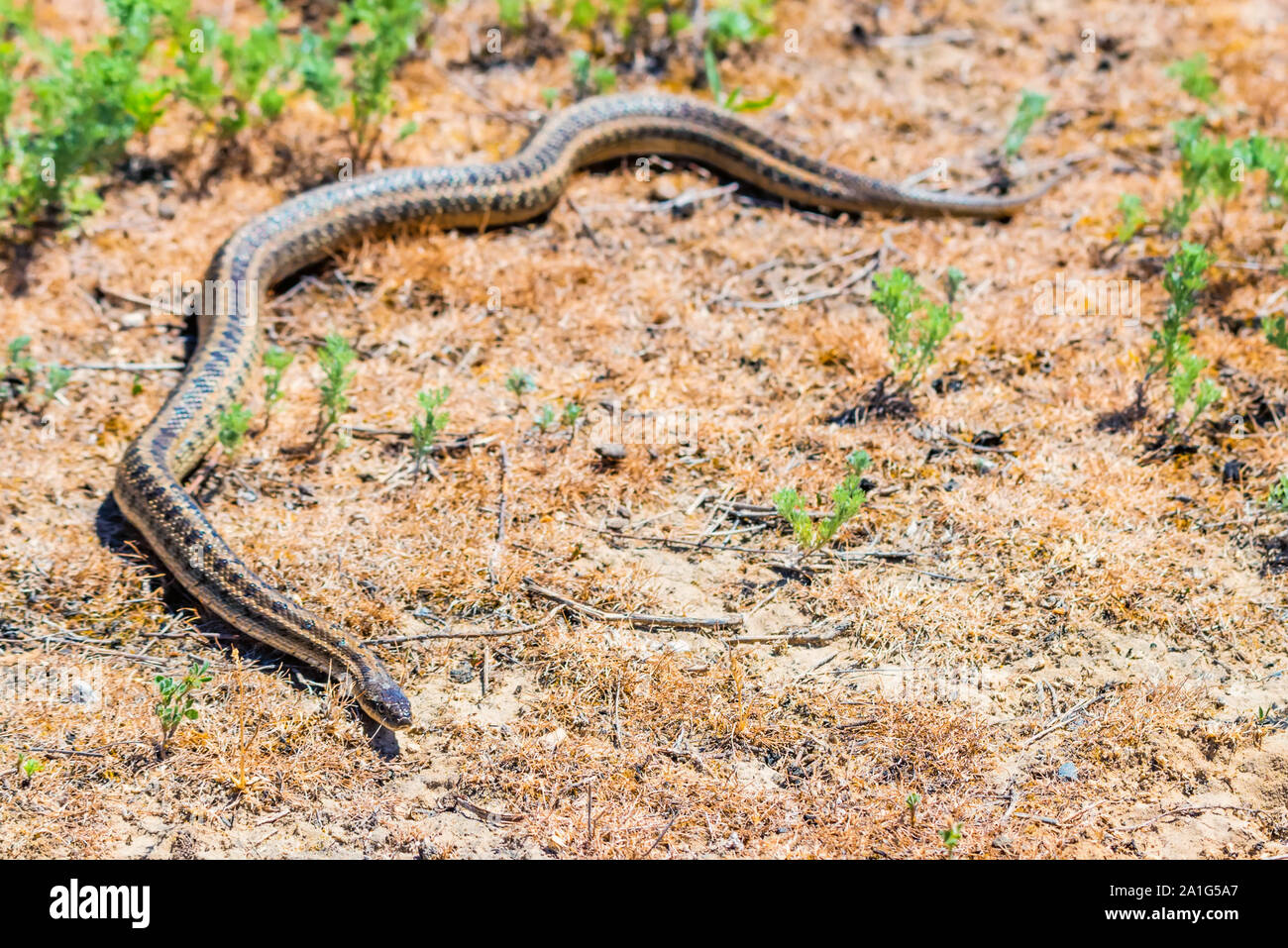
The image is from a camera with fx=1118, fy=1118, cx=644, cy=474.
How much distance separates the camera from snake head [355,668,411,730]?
5277mm

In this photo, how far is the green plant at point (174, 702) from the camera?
516 cm

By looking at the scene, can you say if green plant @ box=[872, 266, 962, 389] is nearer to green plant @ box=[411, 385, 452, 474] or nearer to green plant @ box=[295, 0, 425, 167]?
green plant @ box=[411, 385, 452, 474]

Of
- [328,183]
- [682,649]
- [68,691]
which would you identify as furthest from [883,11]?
[68,691]

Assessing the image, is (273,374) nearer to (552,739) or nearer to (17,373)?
(17,373)

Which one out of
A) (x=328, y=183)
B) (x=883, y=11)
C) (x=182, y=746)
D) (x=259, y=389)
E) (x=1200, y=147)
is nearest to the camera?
(x=182, y=746)

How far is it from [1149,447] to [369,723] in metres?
4.81

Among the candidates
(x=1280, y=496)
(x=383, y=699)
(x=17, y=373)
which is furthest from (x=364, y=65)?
(x=1280, y=496)

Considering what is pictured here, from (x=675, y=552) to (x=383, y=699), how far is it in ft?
6.03

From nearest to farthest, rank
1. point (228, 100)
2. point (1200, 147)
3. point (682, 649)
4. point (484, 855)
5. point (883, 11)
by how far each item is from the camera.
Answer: point (484, 855) → point (682, 649) → point (1200, 147) → point (228, 100) → point (883, 11)

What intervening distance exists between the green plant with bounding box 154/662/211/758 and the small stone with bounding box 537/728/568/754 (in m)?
1.63

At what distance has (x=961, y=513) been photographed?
6398mm

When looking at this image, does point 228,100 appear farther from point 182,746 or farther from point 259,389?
point 182,746

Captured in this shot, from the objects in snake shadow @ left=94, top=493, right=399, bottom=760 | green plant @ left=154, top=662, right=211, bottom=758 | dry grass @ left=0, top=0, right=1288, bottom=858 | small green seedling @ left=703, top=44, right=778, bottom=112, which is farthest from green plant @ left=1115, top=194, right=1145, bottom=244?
green plant @ left=154, top=662, right=211, bottom=758

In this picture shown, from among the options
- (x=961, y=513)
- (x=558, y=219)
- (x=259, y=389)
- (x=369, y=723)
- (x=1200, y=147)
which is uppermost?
(x=1200, y=147)
